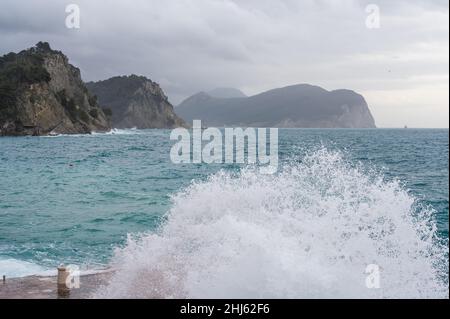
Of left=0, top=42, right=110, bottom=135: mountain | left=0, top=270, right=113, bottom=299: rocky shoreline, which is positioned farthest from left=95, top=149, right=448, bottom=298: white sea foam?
left=0, top=42, right=110, bottom=135: mountain

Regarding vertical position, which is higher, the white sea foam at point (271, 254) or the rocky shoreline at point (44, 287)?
the white sea foam at point (271, 254)

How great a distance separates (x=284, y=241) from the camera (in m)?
11.5

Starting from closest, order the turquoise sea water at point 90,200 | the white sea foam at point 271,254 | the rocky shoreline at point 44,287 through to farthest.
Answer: the white sea foam at point 271,254
the rocky shoreline at point 44,287
the turquoise sea water at point 90,200

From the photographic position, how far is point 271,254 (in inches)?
417

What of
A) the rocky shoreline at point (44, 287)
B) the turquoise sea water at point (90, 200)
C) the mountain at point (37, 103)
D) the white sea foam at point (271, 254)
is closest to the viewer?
the white sea foam at point (271, 254)

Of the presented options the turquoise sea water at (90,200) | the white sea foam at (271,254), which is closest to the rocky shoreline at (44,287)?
the white sea foam at (271,254)

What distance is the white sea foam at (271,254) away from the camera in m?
10.3

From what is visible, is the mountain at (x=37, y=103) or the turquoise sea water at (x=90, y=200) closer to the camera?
the turquoise sea water at (x=90, y=200)

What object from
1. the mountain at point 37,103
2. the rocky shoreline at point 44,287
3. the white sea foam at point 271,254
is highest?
the mountain at point 37,103

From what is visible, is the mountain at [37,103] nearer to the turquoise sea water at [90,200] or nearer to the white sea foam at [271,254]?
the turquoise sea water at [90,200]

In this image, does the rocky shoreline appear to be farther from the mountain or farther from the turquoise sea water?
the mountain

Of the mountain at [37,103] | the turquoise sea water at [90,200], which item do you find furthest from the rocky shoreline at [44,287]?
the mountain at [37,103]

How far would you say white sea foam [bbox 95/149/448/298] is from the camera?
33.9ft

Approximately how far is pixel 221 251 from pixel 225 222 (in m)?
0.99
